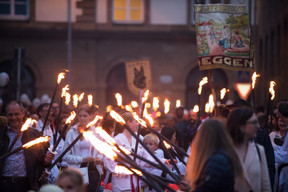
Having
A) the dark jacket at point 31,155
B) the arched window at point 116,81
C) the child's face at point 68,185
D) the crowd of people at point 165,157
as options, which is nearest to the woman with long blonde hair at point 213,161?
the crowd of people at point 165,157

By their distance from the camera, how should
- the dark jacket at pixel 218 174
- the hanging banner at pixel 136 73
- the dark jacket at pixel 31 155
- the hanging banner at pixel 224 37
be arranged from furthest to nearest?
the hanging banner at pixel 136 73, the hanging banner at pixel 224 37, the dark jacket at pixel 31 155, the dark jacket at pixel 218 174

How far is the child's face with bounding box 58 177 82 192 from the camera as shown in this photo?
4.85 m

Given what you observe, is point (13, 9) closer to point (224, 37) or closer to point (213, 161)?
point (224, 37)

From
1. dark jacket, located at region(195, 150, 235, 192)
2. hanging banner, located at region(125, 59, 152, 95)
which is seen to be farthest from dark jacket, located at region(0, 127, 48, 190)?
hanging banner, located at region(125, 59, 152, 95)

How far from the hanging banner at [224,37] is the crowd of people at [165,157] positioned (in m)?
0.66

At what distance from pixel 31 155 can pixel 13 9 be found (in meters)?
20.0

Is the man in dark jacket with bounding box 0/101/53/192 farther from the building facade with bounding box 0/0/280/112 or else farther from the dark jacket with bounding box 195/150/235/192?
the building facade with bounding box 0/0/280/112

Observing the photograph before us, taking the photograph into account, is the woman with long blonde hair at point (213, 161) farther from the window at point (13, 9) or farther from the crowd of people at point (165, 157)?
the window at point (13, 9)

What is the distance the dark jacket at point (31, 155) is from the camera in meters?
7.23

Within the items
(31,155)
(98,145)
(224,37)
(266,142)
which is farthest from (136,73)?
(98,145)

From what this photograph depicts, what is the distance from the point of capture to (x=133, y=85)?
15125 millimetres

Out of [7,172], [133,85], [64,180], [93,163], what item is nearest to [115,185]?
[93,163]

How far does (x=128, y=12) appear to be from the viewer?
2684cm

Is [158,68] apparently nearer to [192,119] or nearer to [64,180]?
[192,119]
